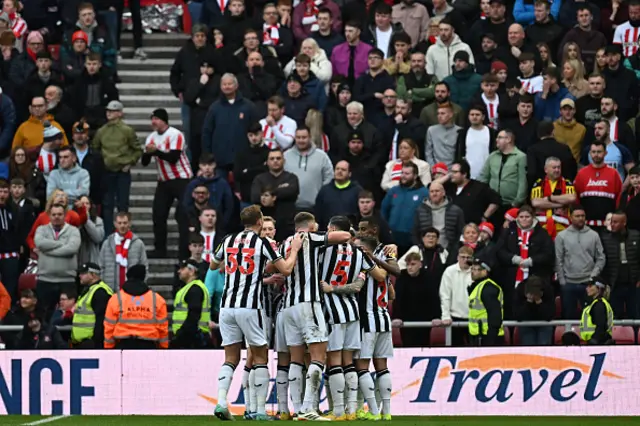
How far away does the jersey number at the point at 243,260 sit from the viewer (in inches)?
596

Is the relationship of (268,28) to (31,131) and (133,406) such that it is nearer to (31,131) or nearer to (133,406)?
(31,131)

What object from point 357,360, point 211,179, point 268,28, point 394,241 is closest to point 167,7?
point 268,28

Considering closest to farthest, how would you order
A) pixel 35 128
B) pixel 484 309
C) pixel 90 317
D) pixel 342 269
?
1. pixel 342 269
2. pixel 484 309
3. pixel 90 317
4. pixel 35 128

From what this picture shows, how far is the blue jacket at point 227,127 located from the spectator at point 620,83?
529cm

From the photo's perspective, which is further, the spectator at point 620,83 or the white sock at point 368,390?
the spectator at point 620,83

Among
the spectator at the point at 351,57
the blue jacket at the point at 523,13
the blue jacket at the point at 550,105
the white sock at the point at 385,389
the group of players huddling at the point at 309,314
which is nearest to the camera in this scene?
the group of players huddling at the point at 309,314

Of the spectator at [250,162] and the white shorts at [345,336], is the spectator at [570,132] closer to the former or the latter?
the spectator at [250,162]

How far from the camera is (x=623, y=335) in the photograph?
63.4 ft

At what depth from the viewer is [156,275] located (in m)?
22.5

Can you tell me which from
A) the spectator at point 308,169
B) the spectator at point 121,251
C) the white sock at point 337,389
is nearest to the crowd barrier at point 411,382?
the white sock at point 337,389

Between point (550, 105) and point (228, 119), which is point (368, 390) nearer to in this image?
point (228, 119)

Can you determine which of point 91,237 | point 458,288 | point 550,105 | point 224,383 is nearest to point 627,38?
point 550,105

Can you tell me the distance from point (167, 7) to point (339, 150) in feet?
19.7

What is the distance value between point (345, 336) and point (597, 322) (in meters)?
4.32
